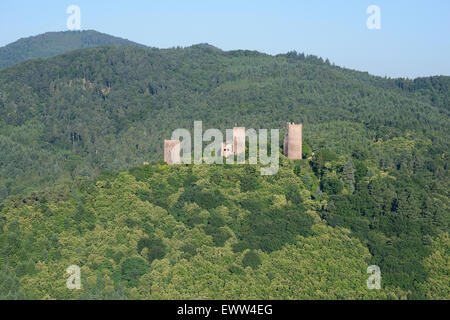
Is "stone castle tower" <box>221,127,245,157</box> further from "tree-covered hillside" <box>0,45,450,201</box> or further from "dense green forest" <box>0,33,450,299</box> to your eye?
"tree-covered hillside" <box>0,45,450,201</box>

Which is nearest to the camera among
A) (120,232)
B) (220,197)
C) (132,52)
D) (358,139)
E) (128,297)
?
(128,297)

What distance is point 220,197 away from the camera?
5778cm

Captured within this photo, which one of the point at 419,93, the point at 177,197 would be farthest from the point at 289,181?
the point at 419,93

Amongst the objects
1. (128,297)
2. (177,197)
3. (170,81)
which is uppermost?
(170,81)

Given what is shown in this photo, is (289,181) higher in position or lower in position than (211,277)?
higher

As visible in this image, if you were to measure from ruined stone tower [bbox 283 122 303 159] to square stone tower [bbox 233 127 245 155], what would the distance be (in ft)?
12.6

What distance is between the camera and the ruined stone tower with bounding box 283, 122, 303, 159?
62.4 m

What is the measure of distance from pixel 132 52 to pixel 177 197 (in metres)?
107

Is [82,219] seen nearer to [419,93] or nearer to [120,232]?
[120,232]

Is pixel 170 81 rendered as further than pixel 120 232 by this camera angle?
Yes

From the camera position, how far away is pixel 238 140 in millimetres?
63469
